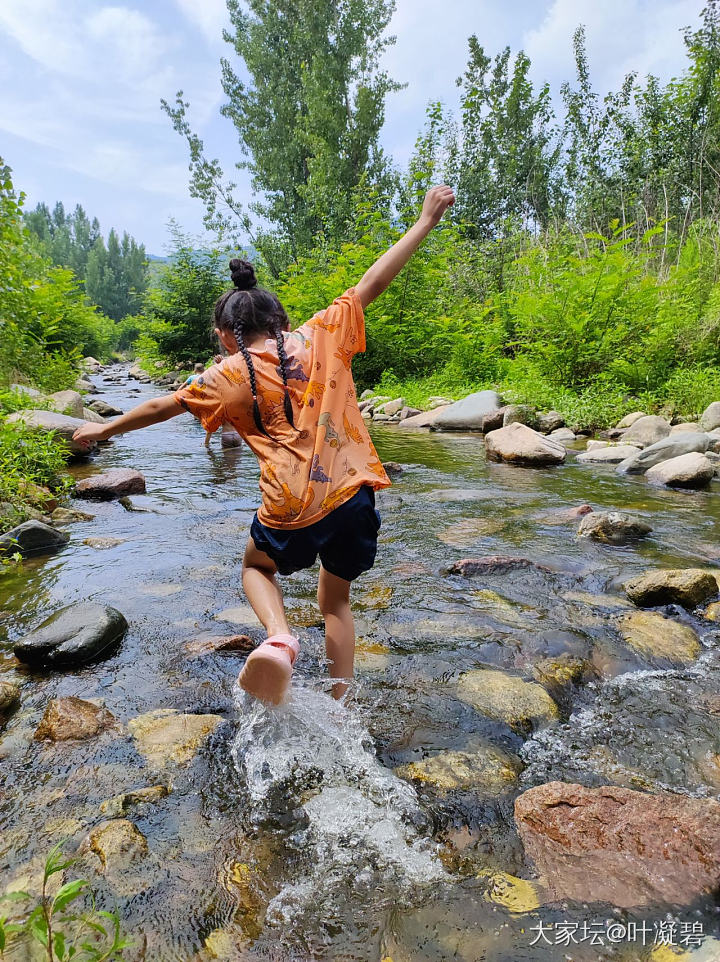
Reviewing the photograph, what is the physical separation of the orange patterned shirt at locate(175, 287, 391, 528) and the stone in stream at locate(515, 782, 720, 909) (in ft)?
3.89

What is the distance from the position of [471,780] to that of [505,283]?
1892 cm

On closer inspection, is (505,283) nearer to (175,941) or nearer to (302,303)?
(302,303)

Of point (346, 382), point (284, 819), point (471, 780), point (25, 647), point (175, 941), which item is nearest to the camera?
point (175, 941)

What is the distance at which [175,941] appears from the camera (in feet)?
4.62

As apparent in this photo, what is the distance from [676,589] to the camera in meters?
3.26

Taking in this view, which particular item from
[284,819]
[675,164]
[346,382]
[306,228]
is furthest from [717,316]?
[306,228]

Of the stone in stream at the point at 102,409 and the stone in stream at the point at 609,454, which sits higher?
the stone in stream at the point at 102,409

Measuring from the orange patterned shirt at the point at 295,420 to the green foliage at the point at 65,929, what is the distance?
116 centimetres

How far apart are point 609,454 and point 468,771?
6484mm

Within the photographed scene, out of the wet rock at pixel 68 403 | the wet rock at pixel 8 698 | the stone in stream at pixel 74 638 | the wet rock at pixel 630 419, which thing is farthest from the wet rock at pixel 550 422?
the wet rock at pixel 8 698

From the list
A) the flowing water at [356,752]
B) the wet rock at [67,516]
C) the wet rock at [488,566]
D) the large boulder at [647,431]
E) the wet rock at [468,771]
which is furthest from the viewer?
the large boulder at [647,431]

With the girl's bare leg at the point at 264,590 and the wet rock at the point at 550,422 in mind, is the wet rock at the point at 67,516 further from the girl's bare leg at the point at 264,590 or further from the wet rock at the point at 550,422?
the wet rock at the point at 550,422

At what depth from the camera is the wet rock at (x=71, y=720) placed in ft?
7.30

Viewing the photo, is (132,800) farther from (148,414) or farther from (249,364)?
(249,364)
